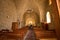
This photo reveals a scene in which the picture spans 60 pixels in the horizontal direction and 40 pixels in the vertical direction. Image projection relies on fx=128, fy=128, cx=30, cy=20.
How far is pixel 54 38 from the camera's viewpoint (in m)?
4.27

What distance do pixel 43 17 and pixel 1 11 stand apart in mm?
8351

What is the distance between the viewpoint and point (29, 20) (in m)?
24.0

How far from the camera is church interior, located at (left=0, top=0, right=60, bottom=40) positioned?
3.86 m

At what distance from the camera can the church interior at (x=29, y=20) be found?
386cm

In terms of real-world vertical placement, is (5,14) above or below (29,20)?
below

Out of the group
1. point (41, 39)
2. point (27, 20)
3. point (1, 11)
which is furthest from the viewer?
point (27, 20)

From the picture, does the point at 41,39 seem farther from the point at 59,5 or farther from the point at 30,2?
the point at 30,2

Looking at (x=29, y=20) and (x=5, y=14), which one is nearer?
(x=5, y=14)

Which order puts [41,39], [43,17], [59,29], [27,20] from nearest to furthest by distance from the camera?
1. [59,29]
2. [41,39]
3. [43,17]
4. [27,20]

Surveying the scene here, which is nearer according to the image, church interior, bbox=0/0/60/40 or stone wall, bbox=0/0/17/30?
church interior, bbox=0/0/60/40

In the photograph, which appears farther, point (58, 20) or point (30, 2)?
point (30, 2)

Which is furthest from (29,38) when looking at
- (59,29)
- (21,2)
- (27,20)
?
(27,20)

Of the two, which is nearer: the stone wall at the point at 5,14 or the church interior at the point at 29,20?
the church interior at the point at 29,20

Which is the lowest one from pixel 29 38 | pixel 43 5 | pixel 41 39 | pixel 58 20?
pixel 41 39
